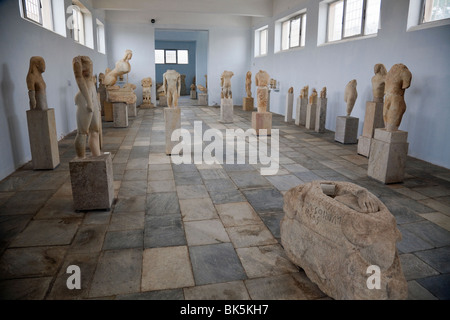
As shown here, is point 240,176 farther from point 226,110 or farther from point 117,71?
point 117,71

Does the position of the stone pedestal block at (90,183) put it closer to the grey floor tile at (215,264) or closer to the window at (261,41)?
the grey floor tile at (215,264)

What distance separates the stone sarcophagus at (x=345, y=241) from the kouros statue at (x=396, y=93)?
307cm

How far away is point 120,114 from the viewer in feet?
34.0

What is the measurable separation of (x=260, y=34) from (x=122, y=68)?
355 inches

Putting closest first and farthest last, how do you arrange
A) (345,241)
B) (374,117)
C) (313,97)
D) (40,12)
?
1. (345,241)
2. (374,117)
3. (40,12)
4. (313,97)

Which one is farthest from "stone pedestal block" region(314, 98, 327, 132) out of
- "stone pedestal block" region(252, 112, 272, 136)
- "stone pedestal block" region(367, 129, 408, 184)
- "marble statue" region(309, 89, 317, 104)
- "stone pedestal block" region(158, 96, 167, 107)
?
"stone pedestal block" region(158, 96, 167, 107)

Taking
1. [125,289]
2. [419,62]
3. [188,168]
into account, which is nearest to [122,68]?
[188,168]

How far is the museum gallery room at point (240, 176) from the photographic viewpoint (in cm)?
266

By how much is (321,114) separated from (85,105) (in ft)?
24.6

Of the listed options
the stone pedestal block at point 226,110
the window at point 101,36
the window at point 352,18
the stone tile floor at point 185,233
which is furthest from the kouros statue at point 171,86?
the window at point 101,36

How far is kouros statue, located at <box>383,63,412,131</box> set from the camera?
5172 mm

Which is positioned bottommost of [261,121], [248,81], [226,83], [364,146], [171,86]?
[364,146]

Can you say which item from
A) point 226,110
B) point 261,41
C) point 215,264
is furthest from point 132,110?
point 215,264
